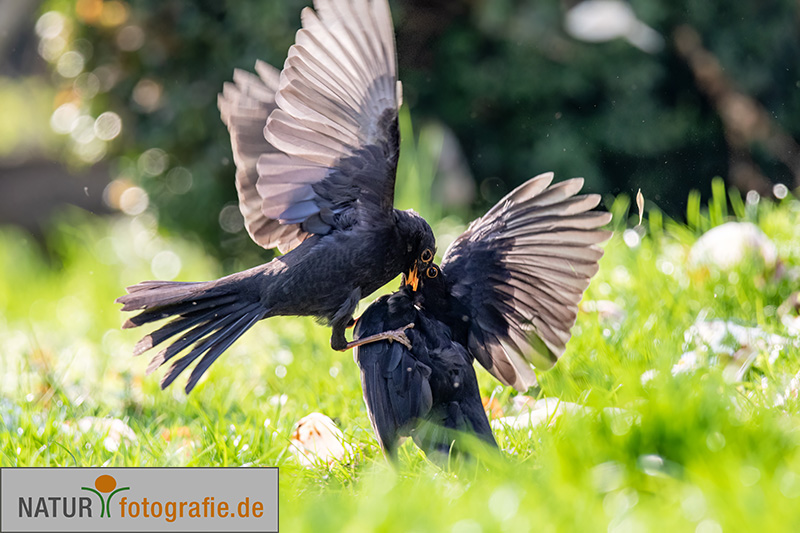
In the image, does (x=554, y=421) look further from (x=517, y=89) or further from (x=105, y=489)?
(x=517, y=89)

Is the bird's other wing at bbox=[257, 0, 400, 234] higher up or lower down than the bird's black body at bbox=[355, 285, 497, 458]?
higher up

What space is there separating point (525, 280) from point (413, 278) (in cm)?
34

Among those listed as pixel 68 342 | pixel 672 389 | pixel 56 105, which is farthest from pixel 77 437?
pixel 56 105

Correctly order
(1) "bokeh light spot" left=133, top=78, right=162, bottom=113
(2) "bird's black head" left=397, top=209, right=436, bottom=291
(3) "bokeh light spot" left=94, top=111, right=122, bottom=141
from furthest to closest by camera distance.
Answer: (3) "bokeh light spot" left=94, top=111, right=122, bottom=141 → (1) "bokeh light spot" left=133, top=78, right=162, bottom=113 → (2) "bird's black head" left=397, top=209, right=436, bottom=291

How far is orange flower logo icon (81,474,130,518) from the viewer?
1805 millimetres

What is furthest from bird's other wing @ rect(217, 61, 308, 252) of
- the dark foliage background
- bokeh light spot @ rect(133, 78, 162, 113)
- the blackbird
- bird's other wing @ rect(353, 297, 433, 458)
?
bokeh light spot @ rect(133, 78, 162, 113)

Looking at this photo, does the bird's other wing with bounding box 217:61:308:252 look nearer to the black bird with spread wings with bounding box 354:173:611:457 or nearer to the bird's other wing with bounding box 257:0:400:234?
the bird's other wing with bounding box 257:0:400:234

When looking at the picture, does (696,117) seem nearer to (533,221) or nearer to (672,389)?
(533,221)

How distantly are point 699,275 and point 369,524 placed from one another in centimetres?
216

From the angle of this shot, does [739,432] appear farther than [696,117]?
No

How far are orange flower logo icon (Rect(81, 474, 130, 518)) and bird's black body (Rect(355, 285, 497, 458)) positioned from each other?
0.66 metres

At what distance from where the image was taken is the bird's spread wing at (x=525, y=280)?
216 centimetres

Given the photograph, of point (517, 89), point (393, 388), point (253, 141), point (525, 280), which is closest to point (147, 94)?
point (517, 89)

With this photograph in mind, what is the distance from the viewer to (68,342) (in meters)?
4.31
